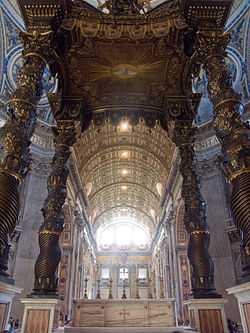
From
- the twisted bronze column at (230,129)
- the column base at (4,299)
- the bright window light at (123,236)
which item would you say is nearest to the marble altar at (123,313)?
the column base at (4,299)

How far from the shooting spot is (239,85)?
517 inches

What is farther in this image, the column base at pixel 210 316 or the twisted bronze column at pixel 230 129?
the column base at pixel 210 316

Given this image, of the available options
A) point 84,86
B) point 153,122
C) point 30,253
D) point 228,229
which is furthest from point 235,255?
point 84,86

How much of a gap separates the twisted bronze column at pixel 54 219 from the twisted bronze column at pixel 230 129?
3403 millimetres

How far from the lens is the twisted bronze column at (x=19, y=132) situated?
9.88ft

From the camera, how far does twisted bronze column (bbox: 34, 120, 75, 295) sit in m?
4.91

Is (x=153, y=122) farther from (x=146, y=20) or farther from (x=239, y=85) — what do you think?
(x=239, y=85)

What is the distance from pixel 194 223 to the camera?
5352mm

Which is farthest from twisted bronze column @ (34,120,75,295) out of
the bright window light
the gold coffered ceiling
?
the bright window light

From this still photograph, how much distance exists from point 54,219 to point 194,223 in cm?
279

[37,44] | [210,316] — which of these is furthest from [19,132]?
[210,316]

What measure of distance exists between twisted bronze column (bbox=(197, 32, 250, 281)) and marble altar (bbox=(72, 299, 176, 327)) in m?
6.08

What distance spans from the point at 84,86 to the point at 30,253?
809 centimetres

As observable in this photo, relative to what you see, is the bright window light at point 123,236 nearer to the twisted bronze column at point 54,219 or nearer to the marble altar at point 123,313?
the marble altar at point 123,313
